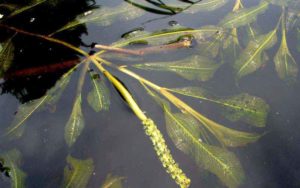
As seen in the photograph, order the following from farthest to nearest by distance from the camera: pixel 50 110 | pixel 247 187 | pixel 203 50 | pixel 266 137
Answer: pixel 203 50
pixel 50 110
pixel 266 137
pixel 247 187

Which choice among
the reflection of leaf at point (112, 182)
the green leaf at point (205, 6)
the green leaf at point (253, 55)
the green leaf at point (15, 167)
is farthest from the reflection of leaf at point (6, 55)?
the green leaf at point (253, 55)

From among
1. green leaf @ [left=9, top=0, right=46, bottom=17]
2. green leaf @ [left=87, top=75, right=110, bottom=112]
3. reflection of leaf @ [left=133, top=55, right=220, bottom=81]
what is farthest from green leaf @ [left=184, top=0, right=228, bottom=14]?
green leaf @ [left=9, top=0, right=46, bottom=17]

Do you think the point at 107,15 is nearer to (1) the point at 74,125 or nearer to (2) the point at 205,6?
(2) the point at 205,6

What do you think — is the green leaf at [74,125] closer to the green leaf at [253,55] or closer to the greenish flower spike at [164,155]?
the greenish flower spike at [164,155]

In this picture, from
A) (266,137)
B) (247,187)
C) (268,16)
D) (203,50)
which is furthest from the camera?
(268,16)

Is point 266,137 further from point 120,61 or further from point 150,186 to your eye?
point 120,61

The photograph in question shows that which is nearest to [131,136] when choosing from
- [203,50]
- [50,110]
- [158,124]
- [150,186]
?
[158,124]
